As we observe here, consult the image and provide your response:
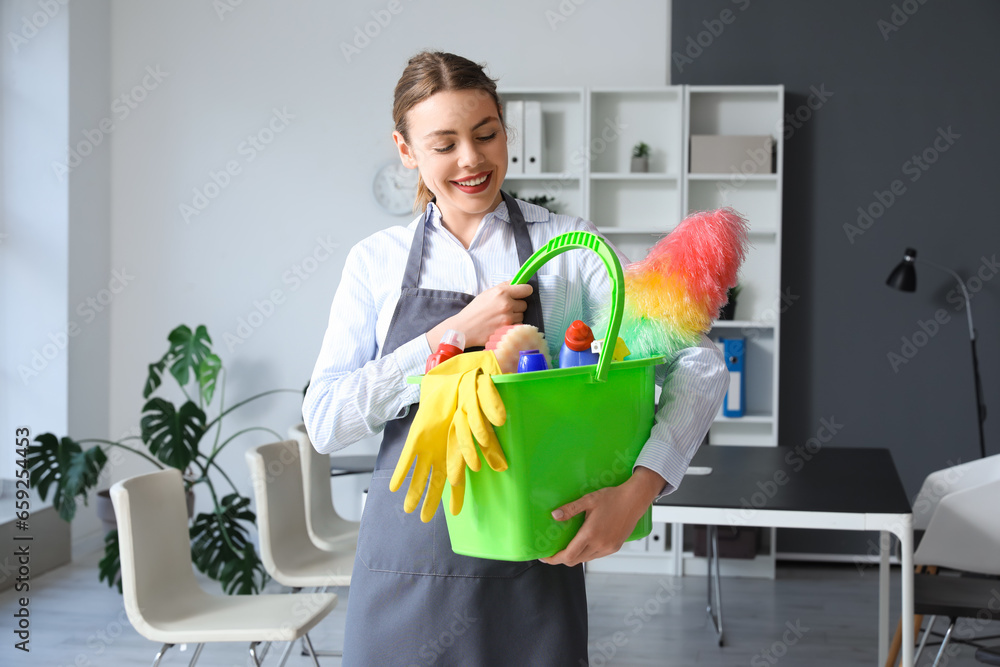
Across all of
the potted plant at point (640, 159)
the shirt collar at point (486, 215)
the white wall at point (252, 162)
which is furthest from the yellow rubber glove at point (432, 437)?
the white wall at point (252, 162)

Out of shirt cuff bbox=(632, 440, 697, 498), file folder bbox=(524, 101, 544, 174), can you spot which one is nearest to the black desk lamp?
file folder bbox=(524, 101, 544, 174)

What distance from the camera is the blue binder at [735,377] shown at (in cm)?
454

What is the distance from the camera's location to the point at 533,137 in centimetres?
461

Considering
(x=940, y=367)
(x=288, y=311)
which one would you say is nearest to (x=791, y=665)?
(x=940, y=367)

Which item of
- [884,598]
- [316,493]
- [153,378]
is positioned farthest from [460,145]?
[153,378]

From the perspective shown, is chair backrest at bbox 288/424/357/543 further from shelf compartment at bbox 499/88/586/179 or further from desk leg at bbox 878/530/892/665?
shelf compartment at bbox 499/88/586/179

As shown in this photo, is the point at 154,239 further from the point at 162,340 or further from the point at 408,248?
the point at 408,248

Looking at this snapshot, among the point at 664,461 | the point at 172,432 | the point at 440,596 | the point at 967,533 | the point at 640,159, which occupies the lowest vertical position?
the point at 967,533

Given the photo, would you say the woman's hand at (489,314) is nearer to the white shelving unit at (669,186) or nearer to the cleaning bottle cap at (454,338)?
the cleaning bottle cap at (454,338)

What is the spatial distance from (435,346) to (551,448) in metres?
0.23

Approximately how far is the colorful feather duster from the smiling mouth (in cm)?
24

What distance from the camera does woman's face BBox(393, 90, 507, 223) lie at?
3.85 feet

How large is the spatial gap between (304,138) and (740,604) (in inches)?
129

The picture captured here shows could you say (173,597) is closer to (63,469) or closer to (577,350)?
(63,469)
